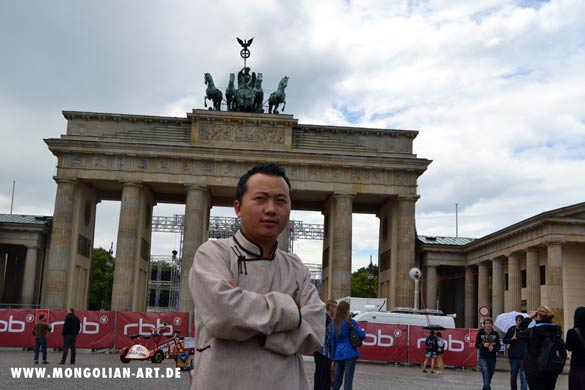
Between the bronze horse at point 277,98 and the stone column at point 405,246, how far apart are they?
39.5ft

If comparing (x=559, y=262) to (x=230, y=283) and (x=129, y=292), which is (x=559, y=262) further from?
(x=230, y=283)

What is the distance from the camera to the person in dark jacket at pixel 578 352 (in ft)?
29.6

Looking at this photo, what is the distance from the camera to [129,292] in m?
48.5

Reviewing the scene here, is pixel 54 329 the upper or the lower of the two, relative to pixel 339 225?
lower

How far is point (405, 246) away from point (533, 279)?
10.6 meters

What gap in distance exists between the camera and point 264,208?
3.33 meters

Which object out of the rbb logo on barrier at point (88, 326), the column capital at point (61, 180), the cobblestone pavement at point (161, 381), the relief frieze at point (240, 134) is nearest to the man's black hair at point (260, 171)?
the cobblestone pavement at point (161, 381)

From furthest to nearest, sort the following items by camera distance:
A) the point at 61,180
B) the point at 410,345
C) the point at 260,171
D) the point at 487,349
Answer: the point at 61,180
the point at 410,345
the point at 487,349
the point at 260,171

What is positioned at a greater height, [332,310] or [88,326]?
[332,310]

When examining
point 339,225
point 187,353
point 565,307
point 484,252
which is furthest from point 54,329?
point 484,252

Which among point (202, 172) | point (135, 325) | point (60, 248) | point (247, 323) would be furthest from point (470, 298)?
point (247, 323)

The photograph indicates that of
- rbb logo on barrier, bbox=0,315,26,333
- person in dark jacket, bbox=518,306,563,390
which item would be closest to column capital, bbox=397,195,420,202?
rbb logo on barrier, bbox=0,315,26,333

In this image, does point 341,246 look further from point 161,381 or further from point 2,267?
point 161,381

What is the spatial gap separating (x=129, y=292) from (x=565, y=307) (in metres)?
29.2
